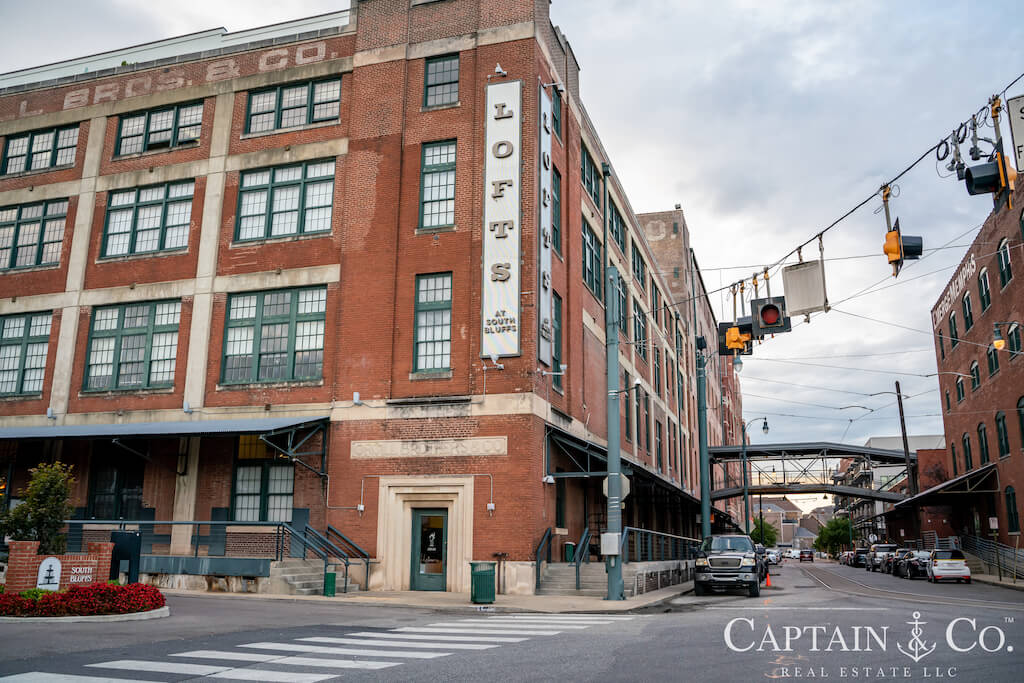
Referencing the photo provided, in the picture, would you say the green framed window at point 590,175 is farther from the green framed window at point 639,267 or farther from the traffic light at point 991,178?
the traffic light at point 991,178

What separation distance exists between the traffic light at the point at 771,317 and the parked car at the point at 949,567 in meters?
29.4

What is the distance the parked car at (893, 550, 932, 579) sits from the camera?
4309cm

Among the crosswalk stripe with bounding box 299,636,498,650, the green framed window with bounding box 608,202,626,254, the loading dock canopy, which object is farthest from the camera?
the green framed window with bounding box 608,202,626,254

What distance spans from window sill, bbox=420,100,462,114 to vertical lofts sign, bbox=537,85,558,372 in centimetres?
283

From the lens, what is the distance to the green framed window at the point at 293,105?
29.0 meters

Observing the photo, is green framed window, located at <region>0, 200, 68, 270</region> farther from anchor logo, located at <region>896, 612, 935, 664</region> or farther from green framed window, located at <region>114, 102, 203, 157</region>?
anchor logo, located at <region>896, 612, 935, 664</region>

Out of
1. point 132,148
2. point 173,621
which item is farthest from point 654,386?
point 173,621

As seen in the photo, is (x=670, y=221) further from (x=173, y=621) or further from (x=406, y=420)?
(x=173, y=621)

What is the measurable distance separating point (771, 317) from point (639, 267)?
97.5ft

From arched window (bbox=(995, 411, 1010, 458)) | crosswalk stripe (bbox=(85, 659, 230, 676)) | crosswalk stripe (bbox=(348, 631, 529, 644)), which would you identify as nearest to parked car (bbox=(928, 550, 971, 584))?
arched window (bbox=(995, 411, 1010, 458))

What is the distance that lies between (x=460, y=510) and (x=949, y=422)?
46291mm

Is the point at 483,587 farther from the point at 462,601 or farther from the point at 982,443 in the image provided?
the point at 982,443

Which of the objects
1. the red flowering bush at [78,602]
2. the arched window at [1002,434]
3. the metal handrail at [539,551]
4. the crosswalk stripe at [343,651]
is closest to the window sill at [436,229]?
the metal handrail at [539,551]

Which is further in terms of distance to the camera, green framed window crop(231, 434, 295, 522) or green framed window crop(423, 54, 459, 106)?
green framed window crop(423, 54, 459, 106)
